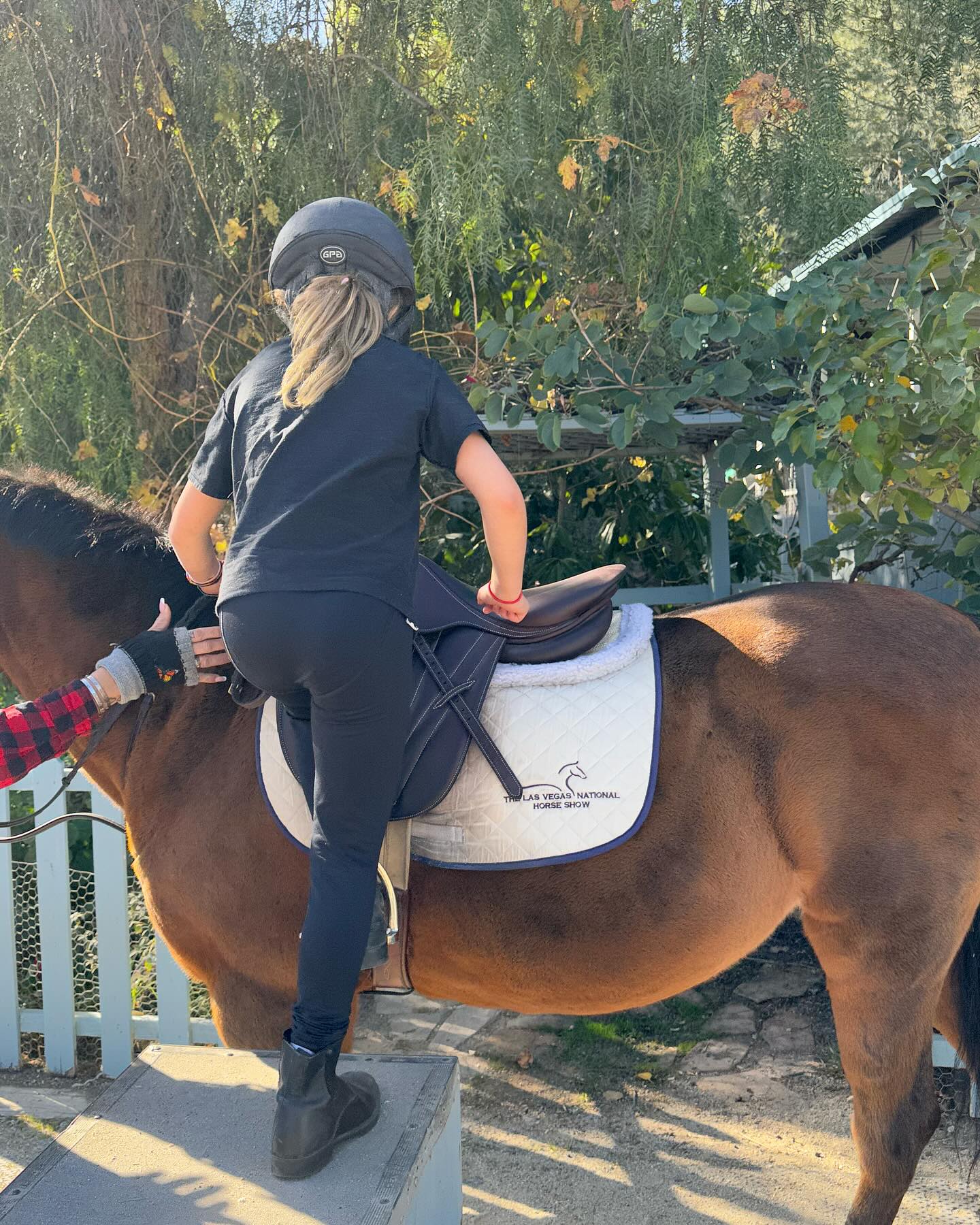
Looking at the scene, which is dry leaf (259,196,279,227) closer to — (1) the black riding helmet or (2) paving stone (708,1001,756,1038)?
(1) the black riding helmet

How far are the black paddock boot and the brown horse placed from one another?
15.0 inches

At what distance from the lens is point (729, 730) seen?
7.44ft

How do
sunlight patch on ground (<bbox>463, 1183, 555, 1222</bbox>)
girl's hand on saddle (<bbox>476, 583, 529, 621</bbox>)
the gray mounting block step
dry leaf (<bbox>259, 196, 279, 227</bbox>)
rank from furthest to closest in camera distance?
dry leaf (<bbox>259, 196, 279, 227</bbox>) < sunlight patch on ground (<bbox>463, 1183, 555, 1222</bbox>) < girl's hand on saddle (<bbox>476, 583, 529, 621</bbox>) < the gray mounting block step

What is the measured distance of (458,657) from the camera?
2289 millimetres

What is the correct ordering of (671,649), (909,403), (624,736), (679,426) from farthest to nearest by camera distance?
(679,426), (909,403), (671,649), (624,736)

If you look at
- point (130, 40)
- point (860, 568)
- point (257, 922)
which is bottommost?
point (257, 922)

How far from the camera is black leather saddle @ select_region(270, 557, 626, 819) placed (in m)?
2.20

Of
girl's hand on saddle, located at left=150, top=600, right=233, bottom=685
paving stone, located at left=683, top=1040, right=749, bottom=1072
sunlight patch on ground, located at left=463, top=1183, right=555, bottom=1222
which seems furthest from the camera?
paving stone, located at left=683, top=1040, right=749, bottom=1072

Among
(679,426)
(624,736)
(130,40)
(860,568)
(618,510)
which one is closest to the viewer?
(624,736)

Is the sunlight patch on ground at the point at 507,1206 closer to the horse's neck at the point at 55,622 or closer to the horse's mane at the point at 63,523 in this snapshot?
the horse's neck at the point at 55,622

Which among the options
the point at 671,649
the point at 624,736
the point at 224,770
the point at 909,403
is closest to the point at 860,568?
the point at 909,403

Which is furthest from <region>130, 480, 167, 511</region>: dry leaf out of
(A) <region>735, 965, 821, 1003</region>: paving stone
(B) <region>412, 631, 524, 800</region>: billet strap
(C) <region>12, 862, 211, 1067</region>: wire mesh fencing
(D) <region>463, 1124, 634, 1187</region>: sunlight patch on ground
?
(A) <region>735, 965, 821, 1003</region>: paving stone

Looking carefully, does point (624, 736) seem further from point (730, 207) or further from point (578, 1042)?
point (730, 207)

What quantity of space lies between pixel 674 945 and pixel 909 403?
1755 millimetres
